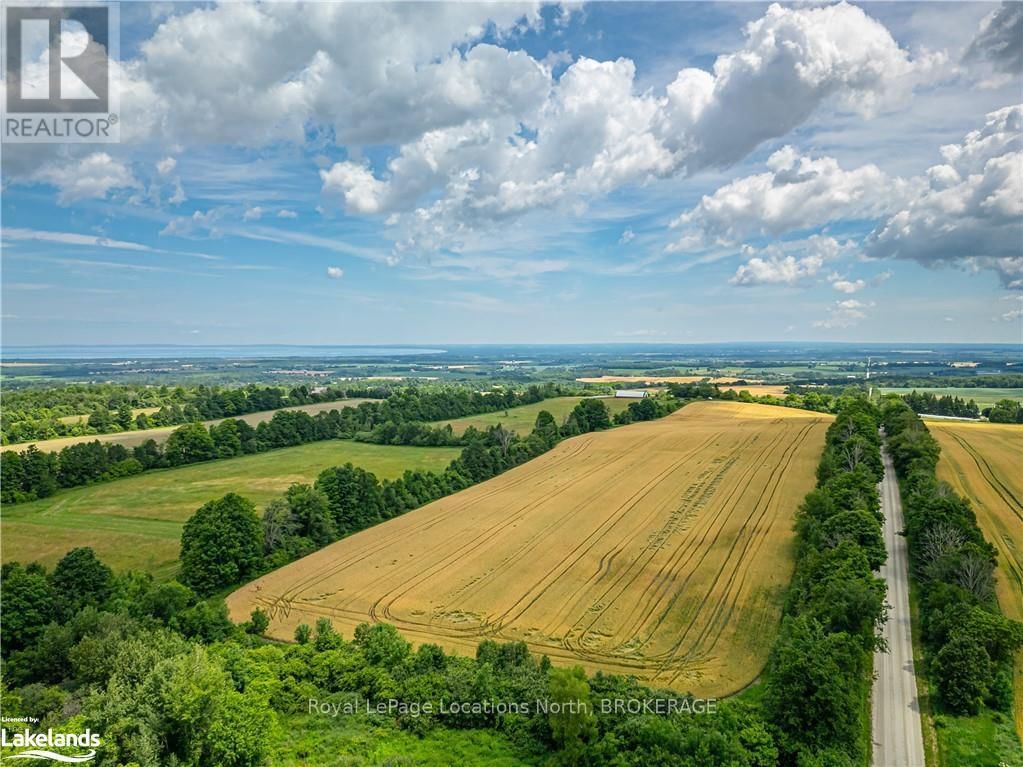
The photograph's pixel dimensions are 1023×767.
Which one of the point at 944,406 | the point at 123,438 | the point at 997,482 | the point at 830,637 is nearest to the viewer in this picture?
the point at 830,637

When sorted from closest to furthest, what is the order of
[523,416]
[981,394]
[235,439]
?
[235,439]
[523,416]
[981,394]

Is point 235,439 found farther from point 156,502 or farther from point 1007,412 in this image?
point 1007,412

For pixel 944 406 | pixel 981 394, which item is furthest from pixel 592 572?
pixel 981 394

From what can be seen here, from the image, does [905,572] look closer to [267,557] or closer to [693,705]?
[693,705]

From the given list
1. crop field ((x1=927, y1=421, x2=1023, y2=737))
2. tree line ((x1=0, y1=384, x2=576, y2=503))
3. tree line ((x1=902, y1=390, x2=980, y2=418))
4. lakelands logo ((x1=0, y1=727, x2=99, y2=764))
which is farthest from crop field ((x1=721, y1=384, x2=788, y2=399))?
lakelands logo ((x1=0, y1=727, x2=99, y2=764))

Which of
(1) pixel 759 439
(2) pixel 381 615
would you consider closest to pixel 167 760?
(2) pixel 381 615

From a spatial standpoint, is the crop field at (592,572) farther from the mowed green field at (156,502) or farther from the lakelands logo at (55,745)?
the lakelands logo at (55,745)
